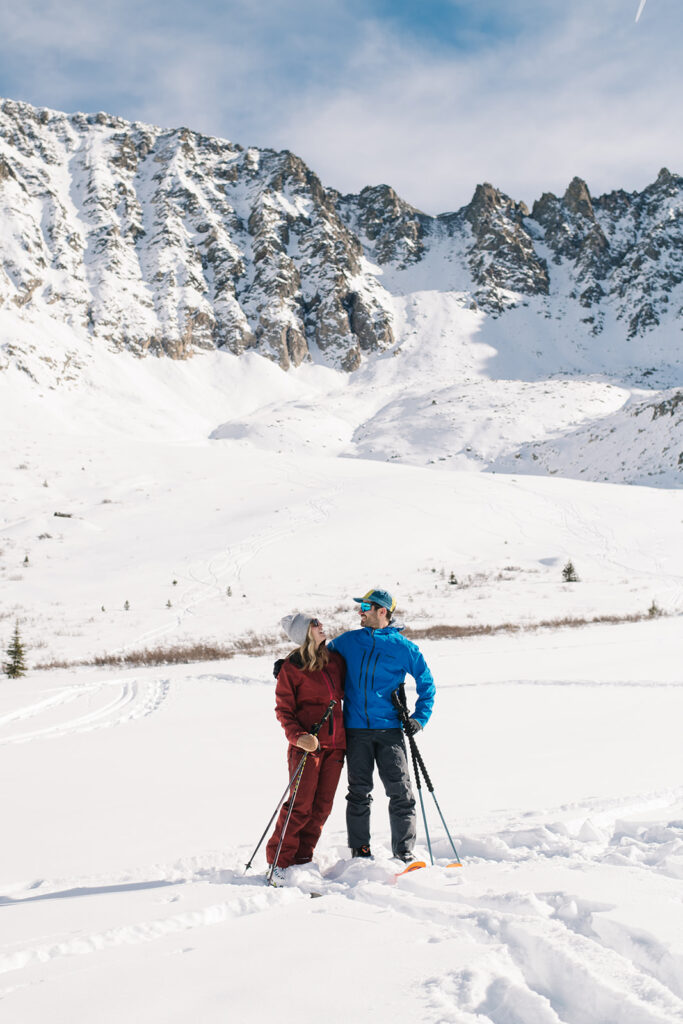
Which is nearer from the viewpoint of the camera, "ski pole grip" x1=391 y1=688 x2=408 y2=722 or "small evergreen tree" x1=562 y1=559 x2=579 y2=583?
"ski pole grip" x1=391 y1=688 x2=408 y2=722

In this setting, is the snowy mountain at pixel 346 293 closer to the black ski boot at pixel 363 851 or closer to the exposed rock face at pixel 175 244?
the exposed rock face at pixel 175 244

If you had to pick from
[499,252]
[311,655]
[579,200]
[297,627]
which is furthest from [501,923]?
[579,200]

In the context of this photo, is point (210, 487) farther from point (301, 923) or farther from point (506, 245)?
point (506, 245)

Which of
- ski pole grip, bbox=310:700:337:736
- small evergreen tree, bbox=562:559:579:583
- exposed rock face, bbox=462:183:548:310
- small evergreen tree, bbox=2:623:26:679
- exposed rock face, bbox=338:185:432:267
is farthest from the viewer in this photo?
exposed rock face, bbox=338:185:432:267

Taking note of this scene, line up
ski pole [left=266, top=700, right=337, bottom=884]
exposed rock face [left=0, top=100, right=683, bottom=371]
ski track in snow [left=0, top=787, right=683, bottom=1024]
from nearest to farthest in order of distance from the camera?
1. ski track in snow [left=0, top=787, right=683, bottom=1024]
2. ski pole [left=266, top=700, right=337, bottom=884]
3. exposed rock face [left=0, top=100, right=683, bottom=371]

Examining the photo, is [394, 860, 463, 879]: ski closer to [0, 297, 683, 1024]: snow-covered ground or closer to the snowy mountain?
[0, 297, 683, 1024]: snow-covered ground

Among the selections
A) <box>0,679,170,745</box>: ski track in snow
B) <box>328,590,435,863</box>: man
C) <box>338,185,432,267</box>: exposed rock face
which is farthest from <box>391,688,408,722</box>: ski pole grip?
<box>338,185,432,267</box>: exposed rock face

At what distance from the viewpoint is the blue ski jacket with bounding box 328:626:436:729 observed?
14.6ft

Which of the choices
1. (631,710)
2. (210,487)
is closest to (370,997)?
(631,710)

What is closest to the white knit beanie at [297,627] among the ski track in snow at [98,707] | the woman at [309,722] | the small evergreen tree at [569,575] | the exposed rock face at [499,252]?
the woman at [309,722]

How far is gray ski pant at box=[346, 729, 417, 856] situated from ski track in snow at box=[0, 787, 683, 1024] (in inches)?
11.7

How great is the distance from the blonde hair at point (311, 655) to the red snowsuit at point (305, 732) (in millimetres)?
56

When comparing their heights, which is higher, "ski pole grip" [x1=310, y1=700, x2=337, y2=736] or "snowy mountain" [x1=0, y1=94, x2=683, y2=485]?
"snowy mountain" [x1=0, y1=94, x2=683, y2=485]

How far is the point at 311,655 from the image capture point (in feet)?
14.2
